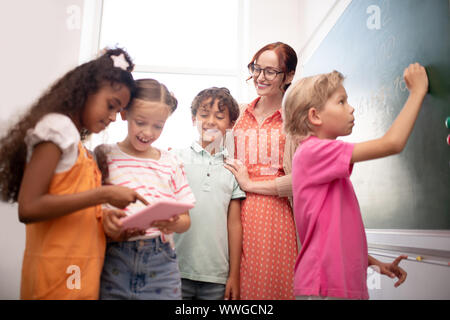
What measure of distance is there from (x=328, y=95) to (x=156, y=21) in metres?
1.26

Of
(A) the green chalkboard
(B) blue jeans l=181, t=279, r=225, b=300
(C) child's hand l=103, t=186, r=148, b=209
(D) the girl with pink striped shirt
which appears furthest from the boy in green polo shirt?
(A) the green chalkboard

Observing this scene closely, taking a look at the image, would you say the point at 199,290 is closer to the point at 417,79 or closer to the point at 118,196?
the point at 118,196

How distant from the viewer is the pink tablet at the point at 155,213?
2.60ft

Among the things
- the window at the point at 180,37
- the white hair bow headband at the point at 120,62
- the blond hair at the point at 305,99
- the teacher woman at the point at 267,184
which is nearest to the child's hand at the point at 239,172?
the teacher woman at the point at 267,184

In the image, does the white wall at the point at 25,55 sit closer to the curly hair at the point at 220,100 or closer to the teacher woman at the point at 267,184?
the curly hair at the point at 220,100

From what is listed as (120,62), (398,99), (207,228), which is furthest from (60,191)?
(398,99)

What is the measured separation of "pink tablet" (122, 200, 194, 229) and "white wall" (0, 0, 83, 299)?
45cm

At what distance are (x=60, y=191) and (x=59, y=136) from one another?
12cm

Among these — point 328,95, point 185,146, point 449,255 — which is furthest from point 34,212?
point 449,255

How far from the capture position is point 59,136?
2.77ft

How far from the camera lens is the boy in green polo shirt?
1241 mm

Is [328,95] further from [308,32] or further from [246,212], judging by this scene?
[308,32]

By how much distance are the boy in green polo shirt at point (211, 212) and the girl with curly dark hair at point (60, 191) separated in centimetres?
38

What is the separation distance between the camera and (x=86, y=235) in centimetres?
90
